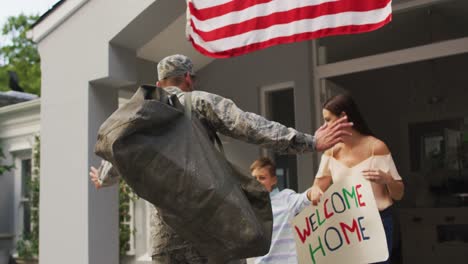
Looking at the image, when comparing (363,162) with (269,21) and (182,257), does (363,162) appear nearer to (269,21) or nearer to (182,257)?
(182,257)

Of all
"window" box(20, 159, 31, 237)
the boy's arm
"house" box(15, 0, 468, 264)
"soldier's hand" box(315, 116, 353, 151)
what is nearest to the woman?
the boy's arm

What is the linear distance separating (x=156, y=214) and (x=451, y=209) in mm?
5612

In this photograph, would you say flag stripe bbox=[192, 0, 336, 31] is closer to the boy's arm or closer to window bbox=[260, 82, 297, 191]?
the boy's arm

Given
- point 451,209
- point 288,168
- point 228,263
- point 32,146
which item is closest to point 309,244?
point 228,263

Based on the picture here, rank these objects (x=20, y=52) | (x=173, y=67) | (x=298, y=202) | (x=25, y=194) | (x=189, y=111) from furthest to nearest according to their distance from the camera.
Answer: (x=20, y=52), (x=25, y=194), (x=298, y=202), (x=173, y=67), (x=189, y=111)

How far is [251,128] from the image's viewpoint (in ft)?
8.12

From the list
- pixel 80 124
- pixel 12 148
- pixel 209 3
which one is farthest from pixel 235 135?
pixel 12 148

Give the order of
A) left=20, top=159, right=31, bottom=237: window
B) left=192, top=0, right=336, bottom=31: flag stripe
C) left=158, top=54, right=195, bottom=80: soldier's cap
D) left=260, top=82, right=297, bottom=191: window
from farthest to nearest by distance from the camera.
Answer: left=20, top=159, right=31, bottom=237: window, left=260, top=82, right=297, bottom=191: window, left=192, top=0, right=336, bottom=31: flag stripe, left=158, top=54, right=195, bottom=80: soldier's cap

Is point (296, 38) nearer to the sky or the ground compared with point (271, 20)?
nearer to the ground

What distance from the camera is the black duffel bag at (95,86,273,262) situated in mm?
2113

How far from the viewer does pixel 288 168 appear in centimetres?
677

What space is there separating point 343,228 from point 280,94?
3.86 m

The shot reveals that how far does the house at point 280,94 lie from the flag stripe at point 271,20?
16.0 inches

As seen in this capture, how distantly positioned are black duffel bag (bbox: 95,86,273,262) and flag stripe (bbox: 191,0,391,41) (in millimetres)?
2370
